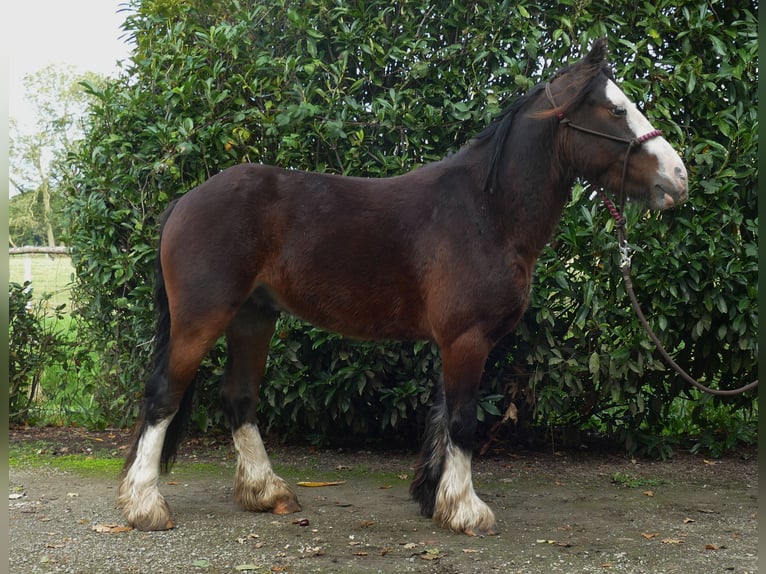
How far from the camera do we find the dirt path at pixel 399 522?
149 inches

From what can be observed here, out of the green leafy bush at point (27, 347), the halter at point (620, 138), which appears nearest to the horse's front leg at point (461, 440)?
the halter at point (620, 138)

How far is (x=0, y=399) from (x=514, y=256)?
10.8 feet

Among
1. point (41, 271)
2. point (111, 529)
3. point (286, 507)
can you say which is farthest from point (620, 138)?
point (41, 271)

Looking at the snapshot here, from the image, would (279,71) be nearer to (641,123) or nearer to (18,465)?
(641,123)

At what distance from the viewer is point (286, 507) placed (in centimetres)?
464

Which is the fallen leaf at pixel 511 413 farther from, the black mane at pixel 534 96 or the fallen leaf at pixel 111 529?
the fallen leaf at pixel 111 529

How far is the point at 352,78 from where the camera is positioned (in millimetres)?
5762

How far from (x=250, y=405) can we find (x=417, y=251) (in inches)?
55.6

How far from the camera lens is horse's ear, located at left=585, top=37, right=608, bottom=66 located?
13.4 feet

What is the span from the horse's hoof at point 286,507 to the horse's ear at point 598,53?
3.02 metres

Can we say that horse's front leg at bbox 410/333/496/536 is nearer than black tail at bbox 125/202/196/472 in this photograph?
Yes

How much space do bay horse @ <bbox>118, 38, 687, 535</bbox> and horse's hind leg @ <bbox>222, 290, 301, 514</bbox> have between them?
1.5 inches

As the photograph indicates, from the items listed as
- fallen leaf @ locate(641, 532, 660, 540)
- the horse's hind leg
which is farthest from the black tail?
fallen leaf @ locate(641, 532, 660, 540)

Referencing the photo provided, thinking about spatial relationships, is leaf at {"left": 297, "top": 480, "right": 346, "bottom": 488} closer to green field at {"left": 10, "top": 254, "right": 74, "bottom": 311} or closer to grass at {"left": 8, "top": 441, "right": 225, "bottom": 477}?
grass at {"left": 8, "top": 441, "right": 225, "bottom": 477}
